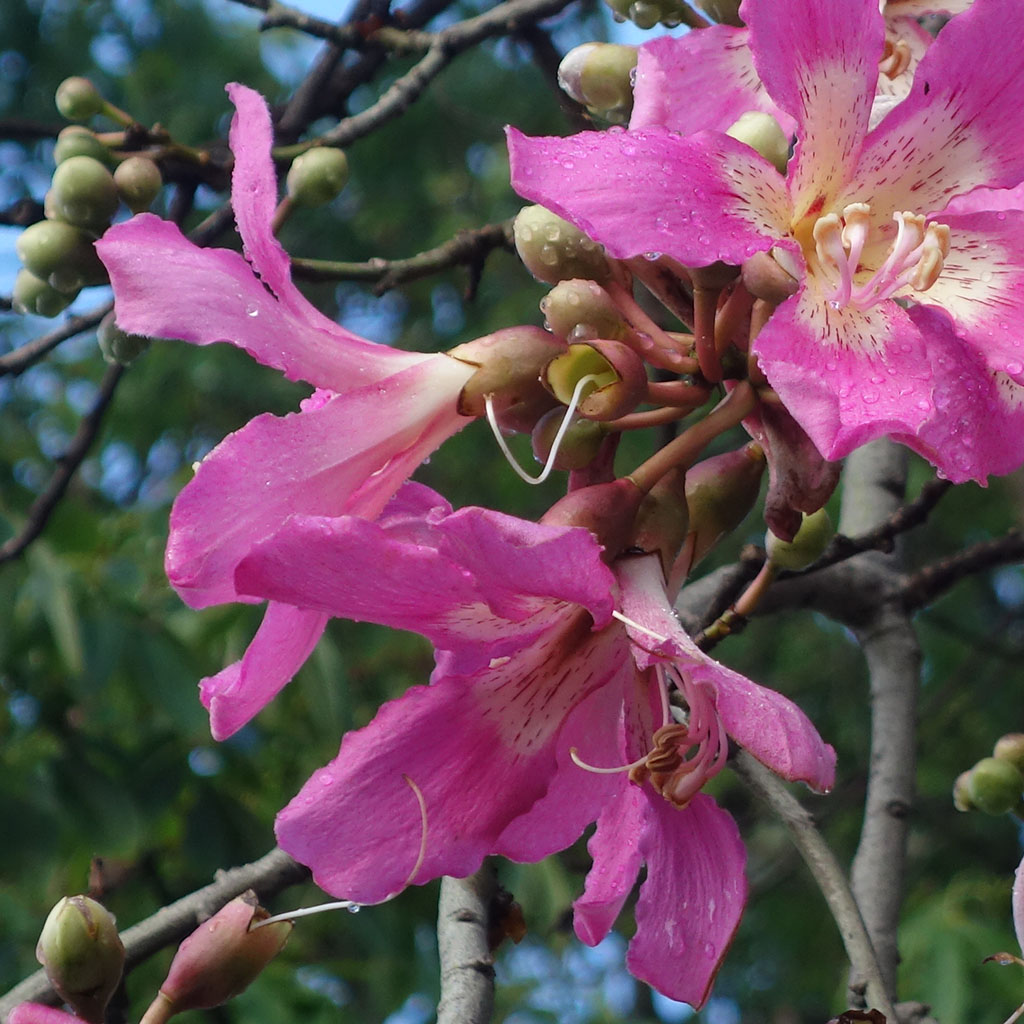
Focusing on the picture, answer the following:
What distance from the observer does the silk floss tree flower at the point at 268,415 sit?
0.95m

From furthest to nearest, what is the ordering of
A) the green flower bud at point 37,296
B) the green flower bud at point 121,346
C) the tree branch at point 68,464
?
the tree branch at point 68,464, the green flower bud at point 37,296, the green flower bud at point 121,346

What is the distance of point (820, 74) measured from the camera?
108cm

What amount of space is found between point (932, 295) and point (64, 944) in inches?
Answer: 33.2

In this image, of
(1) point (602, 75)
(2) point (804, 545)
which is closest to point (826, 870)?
(2) point (804, 545)

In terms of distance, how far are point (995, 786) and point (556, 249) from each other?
0.96 meters

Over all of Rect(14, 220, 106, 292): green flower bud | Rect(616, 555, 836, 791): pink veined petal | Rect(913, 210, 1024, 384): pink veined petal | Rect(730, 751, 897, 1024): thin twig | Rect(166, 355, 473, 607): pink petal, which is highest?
Rect(913, 210, 1024, 384): pink veined petal

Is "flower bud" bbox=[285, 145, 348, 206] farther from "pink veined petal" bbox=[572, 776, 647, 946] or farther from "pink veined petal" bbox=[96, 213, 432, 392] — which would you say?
"pink veined petal" bbox=[572, 776, 647, 946]

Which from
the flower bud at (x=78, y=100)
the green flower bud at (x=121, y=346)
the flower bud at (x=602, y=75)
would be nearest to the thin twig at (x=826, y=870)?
the flower bud at (x=602, y=75)

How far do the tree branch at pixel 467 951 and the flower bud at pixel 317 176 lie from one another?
897 millimetres

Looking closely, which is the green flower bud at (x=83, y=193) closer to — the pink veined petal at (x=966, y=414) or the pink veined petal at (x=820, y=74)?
the pink veined petal at (x=820, y=74)

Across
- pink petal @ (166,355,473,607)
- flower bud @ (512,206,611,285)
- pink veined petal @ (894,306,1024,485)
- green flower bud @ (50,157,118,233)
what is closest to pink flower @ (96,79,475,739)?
pink petal @ (166,355,473,607)

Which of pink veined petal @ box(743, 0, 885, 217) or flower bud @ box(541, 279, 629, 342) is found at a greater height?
pink veined petal @ box(743, 0, 885, 217)

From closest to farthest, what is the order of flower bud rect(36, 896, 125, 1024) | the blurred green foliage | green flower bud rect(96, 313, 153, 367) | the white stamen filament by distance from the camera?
the white stamen filament
flower bud rect(36, 896, 125, 1024)
green flower bud rect(96, 313, 153, 367)
the blurred green foliage

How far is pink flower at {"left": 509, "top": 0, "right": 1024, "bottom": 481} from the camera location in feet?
3.14
